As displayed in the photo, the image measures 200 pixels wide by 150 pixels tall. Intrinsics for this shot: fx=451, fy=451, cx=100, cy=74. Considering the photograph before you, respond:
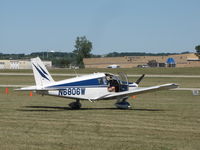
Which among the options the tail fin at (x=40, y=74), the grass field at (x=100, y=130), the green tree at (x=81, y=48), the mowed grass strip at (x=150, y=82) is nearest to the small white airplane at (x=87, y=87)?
the tail fin at (x=40, y=74)

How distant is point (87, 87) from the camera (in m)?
23.1

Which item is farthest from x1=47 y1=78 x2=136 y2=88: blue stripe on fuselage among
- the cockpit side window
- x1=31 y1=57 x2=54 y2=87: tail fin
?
x1=31 y1=57 x2=54 y2=87: tail fin

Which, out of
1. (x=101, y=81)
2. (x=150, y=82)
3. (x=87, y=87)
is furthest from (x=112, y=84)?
(x=150, y=82)

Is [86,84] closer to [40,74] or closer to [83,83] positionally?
[83,83]

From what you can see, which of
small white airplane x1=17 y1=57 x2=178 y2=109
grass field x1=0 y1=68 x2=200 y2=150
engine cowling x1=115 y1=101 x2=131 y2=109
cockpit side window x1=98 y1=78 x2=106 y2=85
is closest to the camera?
grass field x1=0 y1=68 x2=200 y2=150

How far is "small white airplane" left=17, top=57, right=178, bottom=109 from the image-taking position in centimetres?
2236

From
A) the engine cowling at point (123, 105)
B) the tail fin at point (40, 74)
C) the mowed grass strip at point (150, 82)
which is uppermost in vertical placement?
the tail fin at point (40, 74)

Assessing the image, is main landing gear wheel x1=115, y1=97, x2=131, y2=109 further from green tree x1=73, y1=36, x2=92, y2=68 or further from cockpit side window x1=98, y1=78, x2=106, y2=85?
green tree x1=73, y1=36, x2=92, y2=68

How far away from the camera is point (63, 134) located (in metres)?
14.6

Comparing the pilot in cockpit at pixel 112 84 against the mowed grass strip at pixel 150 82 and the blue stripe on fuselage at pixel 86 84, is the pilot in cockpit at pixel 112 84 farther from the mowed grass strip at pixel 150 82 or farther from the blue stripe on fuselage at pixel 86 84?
the mowed grass strip at pixel 150 82

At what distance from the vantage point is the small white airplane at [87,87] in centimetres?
2236

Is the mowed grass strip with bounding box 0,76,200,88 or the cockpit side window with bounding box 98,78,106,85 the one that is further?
the mowed grass strip with bounding box 0,76,200,88

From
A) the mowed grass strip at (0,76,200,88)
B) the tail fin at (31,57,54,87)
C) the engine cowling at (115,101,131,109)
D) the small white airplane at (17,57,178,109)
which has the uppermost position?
the tail fin at (31,57,54,87)

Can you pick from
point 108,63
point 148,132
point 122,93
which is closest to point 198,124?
point 148,132
